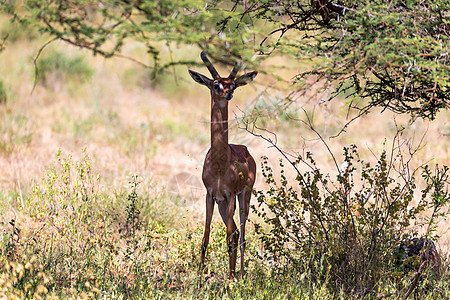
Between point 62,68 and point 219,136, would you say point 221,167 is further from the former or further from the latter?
point 62,68

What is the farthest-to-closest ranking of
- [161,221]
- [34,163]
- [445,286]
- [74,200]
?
[34,163]
[161,221]
[74,200]
[445,286]

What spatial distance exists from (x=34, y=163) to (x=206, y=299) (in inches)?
253

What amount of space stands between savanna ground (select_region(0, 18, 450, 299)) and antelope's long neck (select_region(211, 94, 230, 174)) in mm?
459

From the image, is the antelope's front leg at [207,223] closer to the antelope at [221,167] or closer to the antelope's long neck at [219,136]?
the antelope at [221,167]

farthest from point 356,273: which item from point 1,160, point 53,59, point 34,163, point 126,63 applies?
point 126,63

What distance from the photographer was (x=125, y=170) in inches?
415

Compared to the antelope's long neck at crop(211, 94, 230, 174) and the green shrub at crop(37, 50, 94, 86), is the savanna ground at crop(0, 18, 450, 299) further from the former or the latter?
the antelope's long neck at crop(211, 94, 230, 174)

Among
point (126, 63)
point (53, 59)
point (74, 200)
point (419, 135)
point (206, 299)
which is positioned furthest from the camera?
point (126, 63)

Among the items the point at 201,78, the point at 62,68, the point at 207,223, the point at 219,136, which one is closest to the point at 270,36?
the point at 201,78

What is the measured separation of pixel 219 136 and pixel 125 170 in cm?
501

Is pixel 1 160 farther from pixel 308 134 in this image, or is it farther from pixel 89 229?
pixel 308 134

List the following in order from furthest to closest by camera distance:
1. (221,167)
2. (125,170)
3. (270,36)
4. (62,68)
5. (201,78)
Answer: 1. (62,68)
2. (125,170)
3. (221,167)
4. (201,78)
5. (270,36)

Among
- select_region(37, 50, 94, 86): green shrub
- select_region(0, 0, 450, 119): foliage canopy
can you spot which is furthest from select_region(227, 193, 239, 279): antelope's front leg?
select_region(37, 50, 94, 86): green shrub

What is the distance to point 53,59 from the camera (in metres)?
19.2
